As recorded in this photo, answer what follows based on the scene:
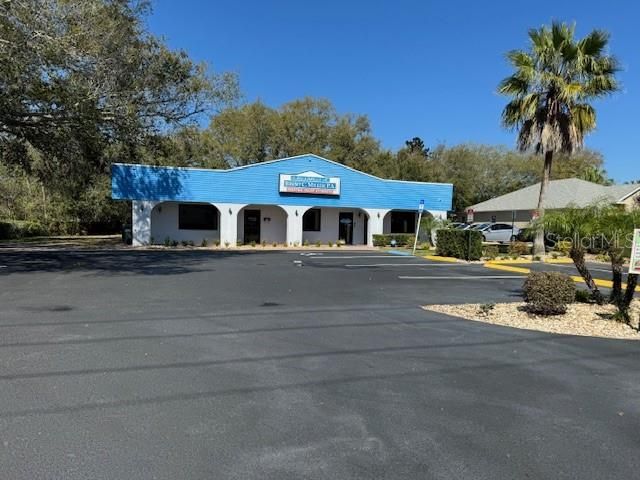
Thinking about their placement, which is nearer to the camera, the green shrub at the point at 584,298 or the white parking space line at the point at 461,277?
the green shrub at the point at 584,298

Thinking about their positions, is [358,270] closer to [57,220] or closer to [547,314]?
[547,314]

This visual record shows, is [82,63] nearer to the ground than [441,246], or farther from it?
farther from it

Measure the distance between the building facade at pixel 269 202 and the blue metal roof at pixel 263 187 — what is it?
0.04 m

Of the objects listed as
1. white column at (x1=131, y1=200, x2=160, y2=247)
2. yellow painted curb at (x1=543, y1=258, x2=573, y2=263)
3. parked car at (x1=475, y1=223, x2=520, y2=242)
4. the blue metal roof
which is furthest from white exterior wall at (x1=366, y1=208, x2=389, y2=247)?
white column at (x1=131, y1=200, x2=160, y2=247)

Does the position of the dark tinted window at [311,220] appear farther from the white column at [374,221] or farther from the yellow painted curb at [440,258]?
the yellow painted curb at [440,258]

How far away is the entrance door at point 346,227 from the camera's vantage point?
33.5 meters

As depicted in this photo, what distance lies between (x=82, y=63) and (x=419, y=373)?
12.4 meters

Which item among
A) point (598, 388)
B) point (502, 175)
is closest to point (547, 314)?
point (598, 388)

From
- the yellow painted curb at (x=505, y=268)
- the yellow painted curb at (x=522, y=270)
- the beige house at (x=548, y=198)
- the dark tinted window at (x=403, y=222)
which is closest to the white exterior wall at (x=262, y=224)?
the dark tinted window at (x=403, y=222)

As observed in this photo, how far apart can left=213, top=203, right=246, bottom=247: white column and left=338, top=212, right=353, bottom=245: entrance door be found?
7169 mm

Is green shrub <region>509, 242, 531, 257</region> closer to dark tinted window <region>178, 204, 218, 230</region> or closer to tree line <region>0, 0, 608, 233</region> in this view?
tree line <region>0, 0, 608, 233</region>

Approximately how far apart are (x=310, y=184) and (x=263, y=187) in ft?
8.88

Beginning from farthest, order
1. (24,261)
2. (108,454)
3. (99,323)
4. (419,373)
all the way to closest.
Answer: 1. (24,261)
2. (99,323)
3. (419,373)
4. (108,454)

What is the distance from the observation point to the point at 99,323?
7188 millimetres
